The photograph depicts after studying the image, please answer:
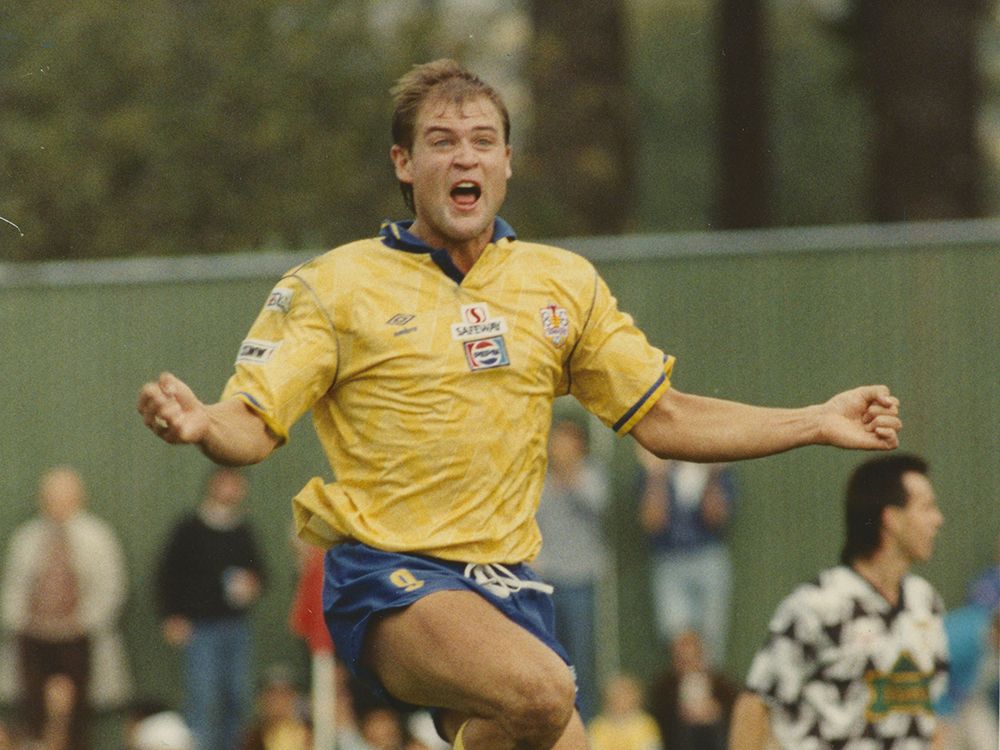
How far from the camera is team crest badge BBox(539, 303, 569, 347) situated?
6.46 meters

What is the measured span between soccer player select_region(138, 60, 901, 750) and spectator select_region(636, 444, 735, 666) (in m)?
6.62

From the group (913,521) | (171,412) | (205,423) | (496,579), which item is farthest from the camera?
(913,521)

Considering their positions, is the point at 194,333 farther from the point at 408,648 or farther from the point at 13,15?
the point at 408,648

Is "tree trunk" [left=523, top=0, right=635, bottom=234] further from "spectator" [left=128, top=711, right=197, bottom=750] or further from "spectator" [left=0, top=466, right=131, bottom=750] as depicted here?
"spectator" [left=128, top=711, right=197, bottom=750]

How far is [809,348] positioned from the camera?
45.8 feet

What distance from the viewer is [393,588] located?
6.18 meters

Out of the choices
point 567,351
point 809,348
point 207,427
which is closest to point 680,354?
point 809,348

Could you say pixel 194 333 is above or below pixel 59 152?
below

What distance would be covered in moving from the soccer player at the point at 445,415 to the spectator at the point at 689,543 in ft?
21.7

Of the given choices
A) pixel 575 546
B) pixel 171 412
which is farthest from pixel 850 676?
pixel 575 546

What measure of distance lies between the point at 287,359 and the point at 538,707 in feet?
3.86

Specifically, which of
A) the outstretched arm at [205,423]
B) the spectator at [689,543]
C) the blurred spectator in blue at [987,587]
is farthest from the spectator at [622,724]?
the outstretched arm at [205,423]

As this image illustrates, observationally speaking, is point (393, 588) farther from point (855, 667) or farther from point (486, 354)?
point (855, 667)

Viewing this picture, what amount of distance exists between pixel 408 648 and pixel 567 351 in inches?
40.8
